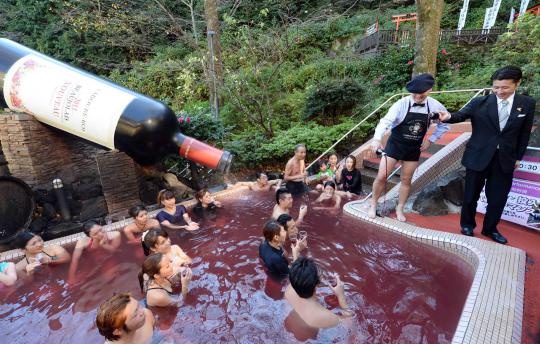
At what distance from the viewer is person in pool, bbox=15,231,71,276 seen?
3.48 meters

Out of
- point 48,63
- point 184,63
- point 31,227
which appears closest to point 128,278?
point 31,227

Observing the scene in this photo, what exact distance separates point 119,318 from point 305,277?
1.26 metres

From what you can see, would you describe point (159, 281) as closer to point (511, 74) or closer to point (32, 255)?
point (32, 255)

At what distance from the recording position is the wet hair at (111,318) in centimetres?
189

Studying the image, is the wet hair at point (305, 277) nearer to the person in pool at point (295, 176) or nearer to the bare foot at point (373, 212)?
the bare foot at point (373, 212)

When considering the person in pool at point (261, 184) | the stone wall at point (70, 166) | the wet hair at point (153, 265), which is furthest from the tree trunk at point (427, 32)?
the wet hair at point (153, 265)

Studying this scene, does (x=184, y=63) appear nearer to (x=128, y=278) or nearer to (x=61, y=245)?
(x=61, y=245)

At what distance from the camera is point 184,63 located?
895 cm

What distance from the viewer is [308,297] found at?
2303 millimetres

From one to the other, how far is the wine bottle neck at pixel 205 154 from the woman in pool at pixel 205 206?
109 cm

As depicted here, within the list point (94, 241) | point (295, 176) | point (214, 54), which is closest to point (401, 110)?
point (295, 176)

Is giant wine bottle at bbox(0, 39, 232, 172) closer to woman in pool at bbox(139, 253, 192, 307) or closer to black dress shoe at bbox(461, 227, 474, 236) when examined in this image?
woman in pool at bbox(139, 253, 192, 307)

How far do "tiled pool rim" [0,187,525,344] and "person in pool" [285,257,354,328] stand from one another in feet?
2.84

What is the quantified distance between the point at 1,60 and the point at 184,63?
515cm
